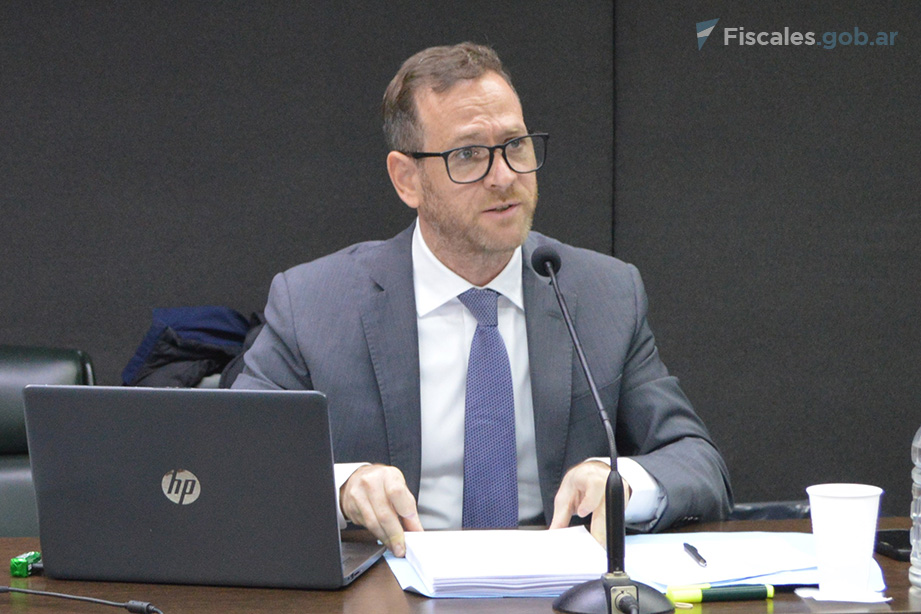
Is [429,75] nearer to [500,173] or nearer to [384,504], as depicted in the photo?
[500,173]

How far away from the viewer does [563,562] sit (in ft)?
4.26

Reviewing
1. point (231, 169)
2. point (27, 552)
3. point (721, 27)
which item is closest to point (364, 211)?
point (231, 169)

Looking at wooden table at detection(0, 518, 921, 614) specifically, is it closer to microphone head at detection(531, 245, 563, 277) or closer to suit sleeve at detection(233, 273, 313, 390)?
microphone head at detection(531, 245, 563, 277)

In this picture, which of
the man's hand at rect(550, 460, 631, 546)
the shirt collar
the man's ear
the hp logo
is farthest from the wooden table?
the man's ear

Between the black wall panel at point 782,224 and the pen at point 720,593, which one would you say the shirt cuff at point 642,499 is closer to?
the pen at point 720,593

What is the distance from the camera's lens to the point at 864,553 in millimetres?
1232

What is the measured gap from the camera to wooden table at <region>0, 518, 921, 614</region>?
1214 mm

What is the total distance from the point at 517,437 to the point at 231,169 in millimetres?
1602

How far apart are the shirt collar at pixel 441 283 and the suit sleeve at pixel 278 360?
236 mm

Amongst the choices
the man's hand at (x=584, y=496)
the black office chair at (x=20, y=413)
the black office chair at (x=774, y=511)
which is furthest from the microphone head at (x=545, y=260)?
the black office chair at (x=20, y=413)

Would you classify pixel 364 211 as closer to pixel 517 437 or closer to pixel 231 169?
pixel 231 169

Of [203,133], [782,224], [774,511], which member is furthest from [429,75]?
[782,224]

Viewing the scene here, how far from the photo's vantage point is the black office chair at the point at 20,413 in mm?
1993

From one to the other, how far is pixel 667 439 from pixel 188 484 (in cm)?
90
